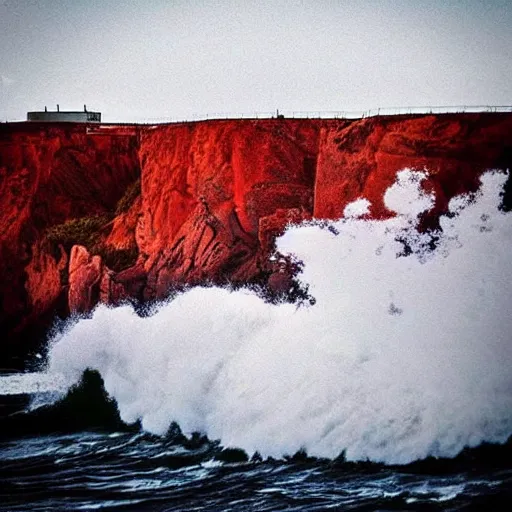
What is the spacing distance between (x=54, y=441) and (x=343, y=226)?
33.1ft

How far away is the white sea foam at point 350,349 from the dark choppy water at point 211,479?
0.53 meters

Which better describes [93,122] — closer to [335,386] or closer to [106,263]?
[106,263]

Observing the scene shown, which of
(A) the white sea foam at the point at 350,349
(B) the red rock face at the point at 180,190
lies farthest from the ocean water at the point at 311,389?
(B) the red rock face at the point at 180,190

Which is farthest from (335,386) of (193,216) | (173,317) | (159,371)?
(193,216)

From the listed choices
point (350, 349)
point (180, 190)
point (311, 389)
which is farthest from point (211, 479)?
point (180, 190)

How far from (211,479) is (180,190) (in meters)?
14.2

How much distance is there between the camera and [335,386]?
78.4 feet

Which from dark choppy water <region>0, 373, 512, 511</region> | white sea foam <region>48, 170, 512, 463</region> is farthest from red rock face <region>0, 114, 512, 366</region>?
dark choppy water <region>0, 373, 512, 511</region>

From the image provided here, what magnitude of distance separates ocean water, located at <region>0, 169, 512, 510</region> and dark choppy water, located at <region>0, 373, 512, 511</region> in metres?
0.05

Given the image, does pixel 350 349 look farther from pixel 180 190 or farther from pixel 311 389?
pixel 180 190

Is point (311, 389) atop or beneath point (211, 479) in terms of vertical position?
atop

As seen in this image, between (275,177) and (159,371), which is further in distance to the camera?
(275,177)

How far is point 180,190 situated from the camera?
34750 millimetres

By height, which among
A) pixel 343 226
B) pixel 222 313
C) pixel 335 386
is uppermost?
pixel 343 226
